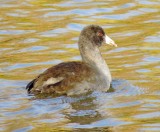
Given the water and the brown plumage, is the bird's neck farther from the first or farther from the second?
the brown plumage

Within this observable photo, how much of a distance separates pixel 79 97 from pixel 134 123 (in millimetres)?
1596

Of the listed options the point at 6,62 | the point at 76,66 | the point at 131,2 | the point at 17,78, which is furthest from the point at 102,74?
the point at 131,2

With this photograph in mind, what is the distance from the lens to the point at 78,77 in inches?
468

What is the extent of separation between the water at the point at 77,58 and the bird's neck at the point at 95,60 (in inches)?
9.4

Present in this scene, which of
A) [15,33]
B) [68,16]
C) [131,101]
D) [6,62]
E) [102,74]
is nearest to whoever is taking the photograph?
[131,101]

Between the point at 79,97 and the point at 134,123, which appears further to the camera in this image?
the point at 79,97

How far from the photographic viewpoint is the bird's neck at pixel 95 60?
12508mm

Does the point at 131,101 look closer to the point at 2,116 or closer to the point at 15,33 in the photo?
the point at 2,116

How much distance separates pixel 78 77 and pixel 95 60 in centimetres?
91

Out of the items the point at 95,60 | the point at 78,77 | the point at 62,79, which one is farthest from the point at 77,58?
the point at 62,79

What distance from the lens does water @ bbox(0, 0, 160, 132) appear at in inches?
417

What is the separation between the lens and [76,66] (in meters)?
12.0

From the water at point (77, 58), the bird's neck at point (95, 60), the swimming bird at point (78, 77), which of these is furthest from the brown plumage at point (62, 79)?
the bird's neck at point (95, 60)

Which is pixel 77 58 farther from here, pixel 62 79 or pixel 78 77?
pixel 62 79
